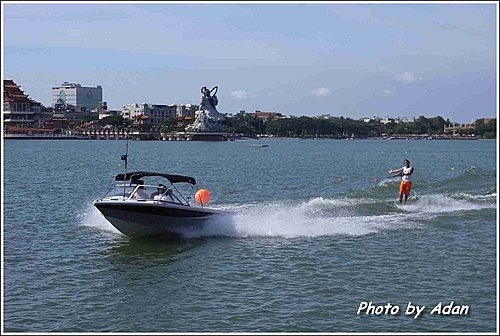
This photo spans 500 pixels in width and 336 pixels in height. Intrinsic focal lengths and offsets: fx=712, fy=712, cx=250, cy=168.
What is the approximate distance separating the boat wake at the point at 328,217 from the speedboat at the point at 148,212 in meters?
0.36

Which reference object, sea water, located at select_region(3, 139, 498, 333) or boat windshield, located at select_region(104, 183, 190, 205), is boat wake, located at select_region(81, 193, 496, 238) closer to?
sea water, located at select_region(3, 139, 498, 333)

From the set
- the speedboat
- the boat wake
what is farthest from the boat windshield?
the boat wake

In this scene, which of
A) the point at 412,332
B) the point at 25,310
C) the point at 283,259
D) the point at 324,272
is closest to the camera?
the point at 412,332

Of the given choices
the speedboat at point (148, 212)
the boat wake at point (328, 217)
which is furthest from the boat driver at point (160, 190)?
the boat wake at point (328, 217)

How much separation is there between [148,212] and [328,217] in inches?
320

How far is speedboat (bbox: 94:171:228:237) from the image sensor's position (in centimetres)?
2261

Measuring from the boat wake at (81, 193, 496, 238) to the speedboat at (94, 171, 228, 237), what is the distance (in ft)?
1.19

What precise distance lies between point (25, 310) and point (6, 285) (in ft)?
7.34

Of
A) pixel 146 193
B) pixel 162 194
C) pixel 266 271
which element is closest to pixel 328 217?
pixel 162 194

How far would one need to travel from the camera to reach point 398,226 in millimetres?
25500

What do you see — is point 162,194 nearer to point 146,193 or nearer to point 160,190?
point 160,190

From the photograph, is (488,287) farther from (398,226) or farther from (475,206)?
(475,206)

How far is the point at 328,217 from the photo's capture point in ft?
91.5

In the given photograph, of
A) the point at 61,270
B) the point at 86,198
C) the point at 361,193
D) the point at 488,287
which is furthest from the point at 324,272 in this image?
the point at 86,198
